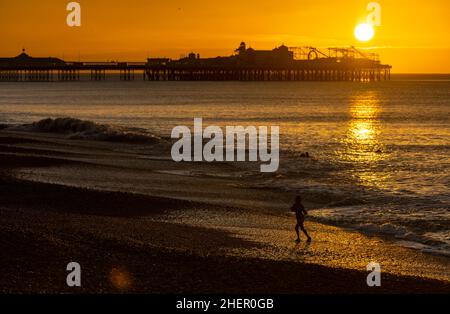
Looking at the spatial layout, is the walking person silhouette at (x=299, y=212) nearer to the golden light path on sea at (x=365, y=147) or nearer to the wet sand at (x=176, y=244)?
the wet sand at (x=176, y=244)

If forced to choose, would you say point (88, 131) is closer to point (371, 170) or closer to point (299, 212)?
point (371, 170)

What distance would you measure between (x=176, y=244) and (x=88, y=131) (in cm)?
2965

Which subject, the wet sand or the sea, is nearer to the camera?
the wet sand

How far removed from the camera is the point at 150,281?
33.9 feet

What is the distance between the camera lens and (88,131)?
4166cm

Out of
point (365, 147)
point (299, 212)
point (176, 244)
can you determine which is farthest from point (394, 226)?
point (365, 147)

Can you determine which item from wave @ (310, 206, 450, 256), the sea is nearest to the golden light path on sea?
the sea

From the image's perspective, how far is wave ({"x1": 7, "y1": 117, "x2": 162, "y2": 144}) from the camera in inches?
1527

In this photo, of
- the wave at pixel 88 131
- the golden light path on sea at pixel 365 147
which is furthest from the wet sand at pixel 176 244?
the wave at pixel 88 131

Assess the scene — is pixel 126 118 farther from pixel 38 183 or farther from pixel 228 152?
pixel 38 183

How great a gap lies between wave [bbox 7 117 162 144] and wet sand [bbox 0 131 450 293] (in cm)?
1685

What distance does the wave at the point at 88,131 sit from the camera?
127 ft

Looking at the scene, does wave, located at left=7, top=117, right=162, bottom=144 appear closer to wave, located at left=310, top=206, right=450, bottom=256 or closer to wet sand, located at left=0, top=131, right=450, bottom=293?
wet sand, located at left=0, top=131, right=450, bottom=293
